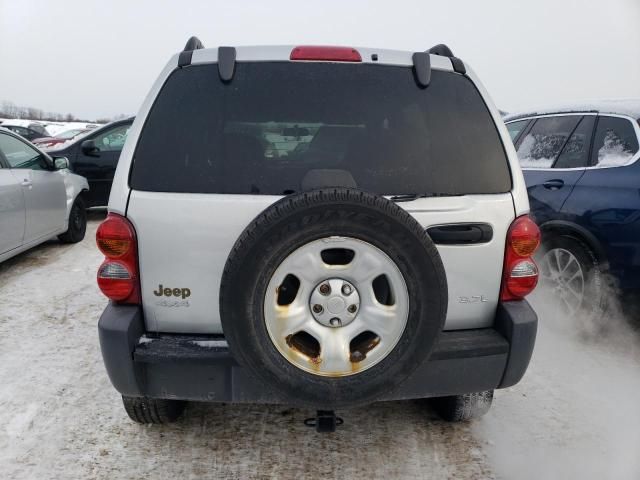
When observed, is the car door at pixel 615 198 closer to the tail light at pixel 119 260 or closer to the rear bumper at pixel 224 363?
the rear bumper at pixel 224 363

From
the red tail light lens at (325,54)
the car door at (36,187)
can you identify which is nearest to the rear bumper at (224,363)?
the red tail light lens at (325,54)

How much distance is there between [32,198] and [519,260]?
501 cm

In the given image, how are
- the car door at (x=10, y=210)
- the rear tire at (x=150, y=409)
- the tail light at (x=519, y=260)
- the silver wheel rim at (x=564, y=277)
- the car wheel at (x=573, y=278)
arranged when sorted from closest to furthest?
the tail light at (x=519, y=260), the rear tire at (x=150, y=409), the car wheel at (x=573, y=278), the silver wheel rim at (x=564, y=277), the car door at (x=10, y=210)

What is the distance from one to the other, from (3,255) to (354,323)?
4.31 meters

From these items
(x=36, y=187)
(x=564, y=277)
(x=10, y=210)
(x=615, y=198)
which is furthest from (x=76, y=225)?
(x=615, y=198)

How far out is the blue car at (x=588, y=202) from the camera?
330 cm

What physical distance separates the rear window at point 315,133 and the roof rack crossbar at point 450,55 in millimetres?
96

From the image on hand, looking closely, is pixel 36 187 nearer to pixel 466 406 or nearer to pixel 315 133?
pixel 315 133


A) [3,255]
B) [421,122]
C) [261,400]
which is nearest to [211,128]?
[421,122]

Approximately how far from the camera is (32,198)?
5.08 m

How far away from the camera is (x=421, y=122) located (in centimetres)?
209

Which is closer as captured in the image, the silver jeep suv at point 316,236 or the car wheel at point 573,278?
the silver jeep suv at point 316,236

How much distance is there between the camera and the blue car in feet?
10.8

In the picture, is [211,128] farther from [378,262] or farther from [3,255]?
[3,255]
